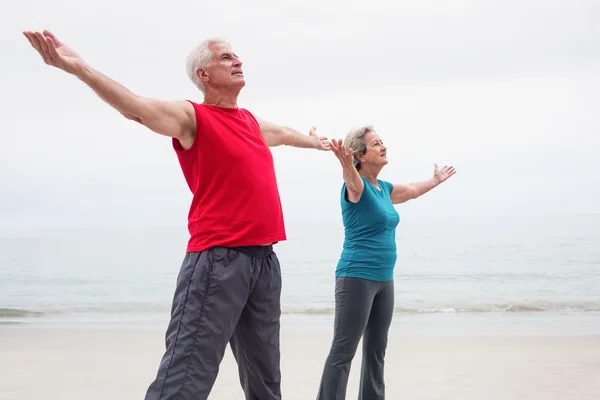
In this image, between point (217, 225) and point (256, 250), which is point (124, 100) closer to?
point (217, 225)

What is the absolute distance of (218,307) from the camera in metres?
2.60

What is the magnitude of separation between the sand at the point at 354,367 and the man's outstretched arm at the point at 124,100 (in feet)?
10.4

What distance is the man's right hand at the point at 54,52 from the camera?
225cm

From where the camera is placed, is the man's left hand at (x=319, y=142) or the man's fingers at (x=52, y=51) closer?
the man's fingers at (x=52, y=51)

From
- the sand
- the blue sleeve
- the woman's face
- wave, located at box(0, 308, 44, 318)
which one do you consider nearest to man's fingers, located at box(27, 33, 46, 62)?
the woman's face

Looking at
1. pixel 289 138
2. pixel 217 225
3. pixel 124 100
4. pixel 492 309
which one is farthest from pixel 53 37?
pixel 492 309

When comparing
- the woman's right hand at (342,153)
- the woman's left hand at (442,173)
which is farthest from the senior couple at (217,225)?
the woman's left hand at (442,173)

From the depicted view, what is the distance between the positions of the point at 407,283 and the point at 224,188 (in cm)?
1524

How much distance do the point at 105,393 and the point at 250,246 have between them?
3.37 m

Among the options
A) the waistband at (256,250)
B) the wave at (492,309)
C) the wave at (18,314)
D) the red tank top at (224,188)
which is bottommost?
the wave at (492,309)

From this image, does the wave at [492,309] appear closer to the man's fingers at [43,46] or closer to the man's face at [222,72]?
the man's face at [222,72]

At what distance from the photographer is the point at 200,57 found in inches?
112

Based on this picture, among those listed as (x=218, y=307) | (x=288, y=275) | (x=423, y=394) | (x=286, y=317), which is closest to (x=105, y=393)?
(x=423, y=394)

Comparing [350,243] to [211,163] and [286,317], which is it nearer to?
[211,163]
